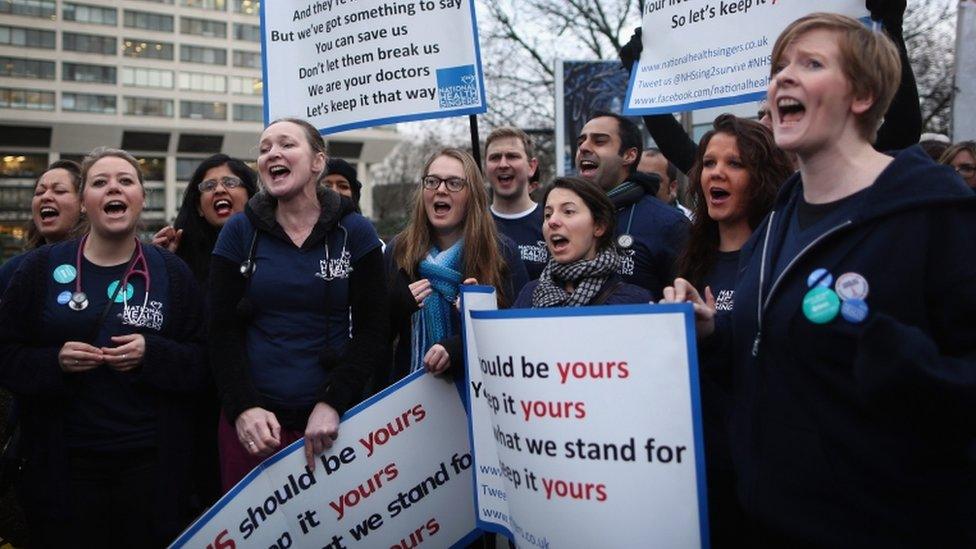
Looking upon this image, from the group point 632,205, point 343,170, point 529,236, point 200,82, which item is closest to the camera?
point 632,205

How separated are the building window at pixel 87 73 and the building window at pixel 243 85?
11303mm

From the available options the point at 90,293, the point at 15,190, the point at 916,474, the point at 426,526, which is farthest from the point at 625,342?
the point at 15,190

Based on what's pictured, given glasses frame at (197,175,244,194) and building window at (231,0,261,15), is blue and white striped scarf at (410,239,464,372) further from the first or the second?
building window at (231,0,261,15)

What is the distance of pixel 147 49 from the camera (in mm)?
86125

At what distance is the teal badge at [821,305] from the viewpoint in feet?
6.67

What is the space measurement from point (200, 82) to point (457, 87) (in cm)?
9054

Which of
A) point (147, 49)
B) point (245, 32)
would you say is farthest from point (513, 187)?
point (245, 32)

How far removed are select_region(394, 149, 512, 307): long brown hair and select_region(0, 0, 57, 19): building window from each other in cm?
8807

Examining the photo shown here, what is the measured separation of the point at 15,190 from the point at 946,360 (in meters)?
89.8

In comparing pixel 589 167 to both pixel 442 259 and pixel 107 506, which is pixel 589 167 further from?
pixel 107 506

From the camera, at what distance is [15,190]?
79812 mm

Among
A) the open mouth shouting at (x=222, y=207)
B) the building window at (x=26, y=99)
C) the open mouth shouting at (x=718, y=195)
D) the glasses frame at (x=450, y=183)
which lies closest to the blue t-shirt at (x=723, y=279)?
the open mouth shouting at (x=718, y=195)

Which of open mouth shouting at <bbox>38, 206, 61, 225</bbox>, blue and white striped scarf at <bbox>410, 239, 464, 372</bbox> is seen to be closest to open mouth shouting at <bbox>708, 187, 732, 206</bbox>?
blue and white striped scarf at <bbox>410, 239, 464, 372</bbox>

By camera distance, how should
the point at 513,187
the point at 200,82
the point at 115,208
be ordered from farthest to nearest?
the point at 200,82, the point at 513,187, the point at 115,208
